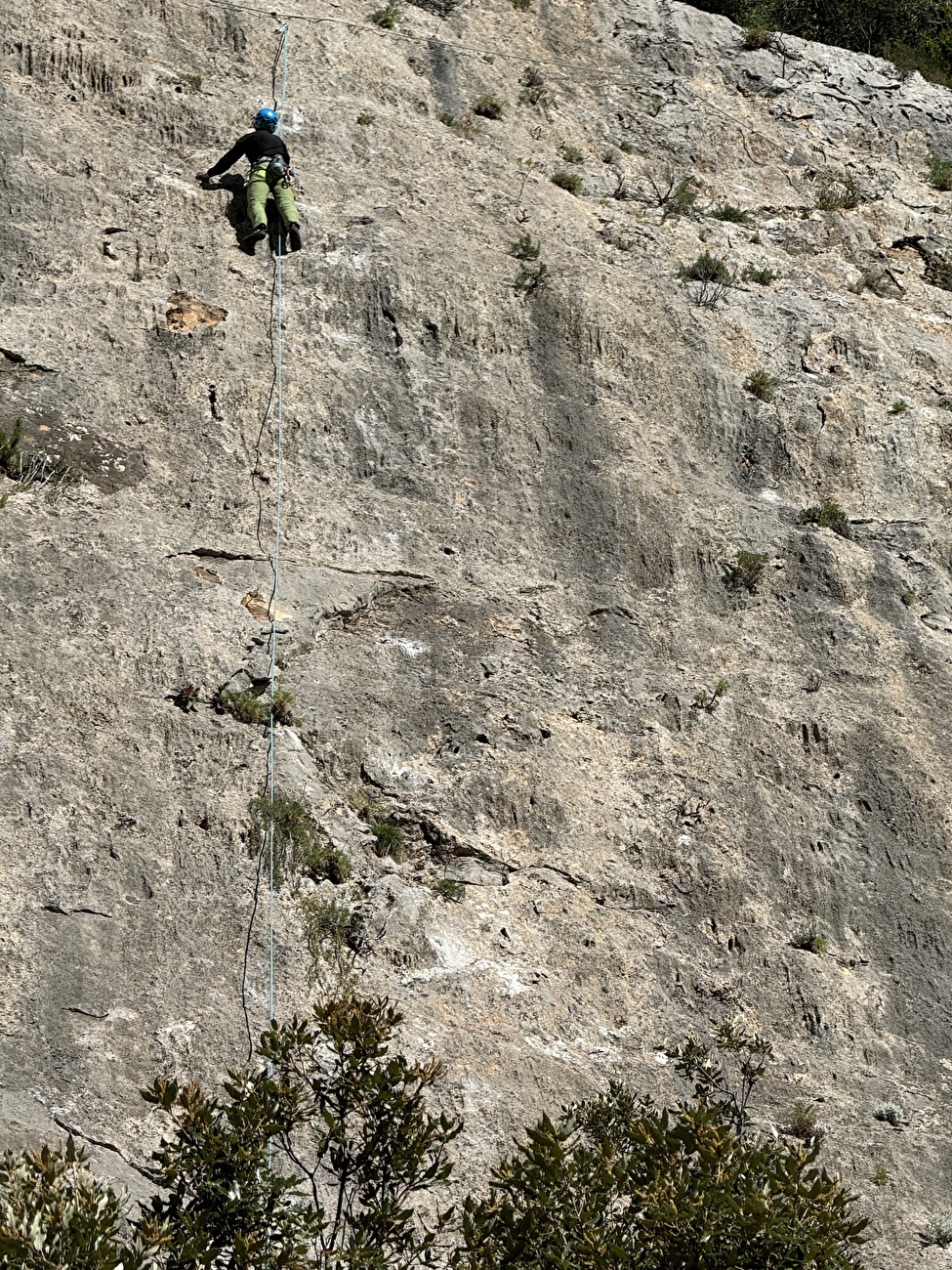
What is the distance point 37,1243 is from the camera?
4.55 m

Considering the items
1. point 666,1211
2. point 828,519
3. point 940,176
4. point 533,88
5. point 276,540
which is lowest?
point 276,540

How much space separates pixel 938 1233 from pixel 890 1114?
890 millimetres

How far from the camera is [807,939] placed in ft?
34.9

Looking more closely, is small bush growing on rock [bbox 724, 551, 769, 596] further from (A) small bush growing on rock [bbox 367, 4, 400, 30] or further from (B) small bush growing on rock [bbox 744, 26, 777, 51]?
(B) small bush growing on rock [bbox 744, 26, 777, 51]

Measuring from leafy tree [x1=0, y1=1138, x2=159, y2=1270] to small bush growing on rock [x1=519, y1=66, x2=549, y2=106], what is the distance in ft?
51.2

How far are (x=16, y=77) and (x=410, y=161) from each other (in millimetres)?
4288

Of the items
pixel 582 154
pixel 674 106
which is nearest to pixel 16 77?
pixel 582 154

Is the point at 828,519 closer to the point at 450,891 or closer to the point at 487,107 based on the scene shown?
the point at 450,891

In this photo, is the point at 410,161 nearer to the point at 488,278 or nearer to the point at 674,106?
the point at 488,278

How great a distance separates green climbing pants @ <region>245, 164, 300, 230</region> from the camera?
13656 millimetres

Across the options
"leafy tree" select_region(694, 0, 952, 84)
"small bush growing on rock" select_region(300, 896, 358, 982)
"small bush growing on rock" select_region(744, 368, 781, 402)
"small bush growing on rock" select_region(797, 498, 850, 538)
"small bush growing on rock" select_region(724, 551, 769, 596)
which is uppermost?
"leafy tree" select_region(694, 0, 952, 84)

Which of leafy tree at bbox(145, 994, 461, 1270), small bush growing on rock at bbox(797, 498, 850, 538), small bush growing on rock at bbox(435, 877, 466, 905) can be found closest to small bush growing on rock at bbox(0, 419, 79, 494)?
small bush growing on rock at bbox(435, 877, 466, 905)

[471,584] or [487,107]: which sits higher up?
[487,107]

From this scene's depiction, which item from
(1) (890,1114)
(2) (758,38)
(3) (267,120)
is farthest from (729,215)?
(1) (890,1114)
